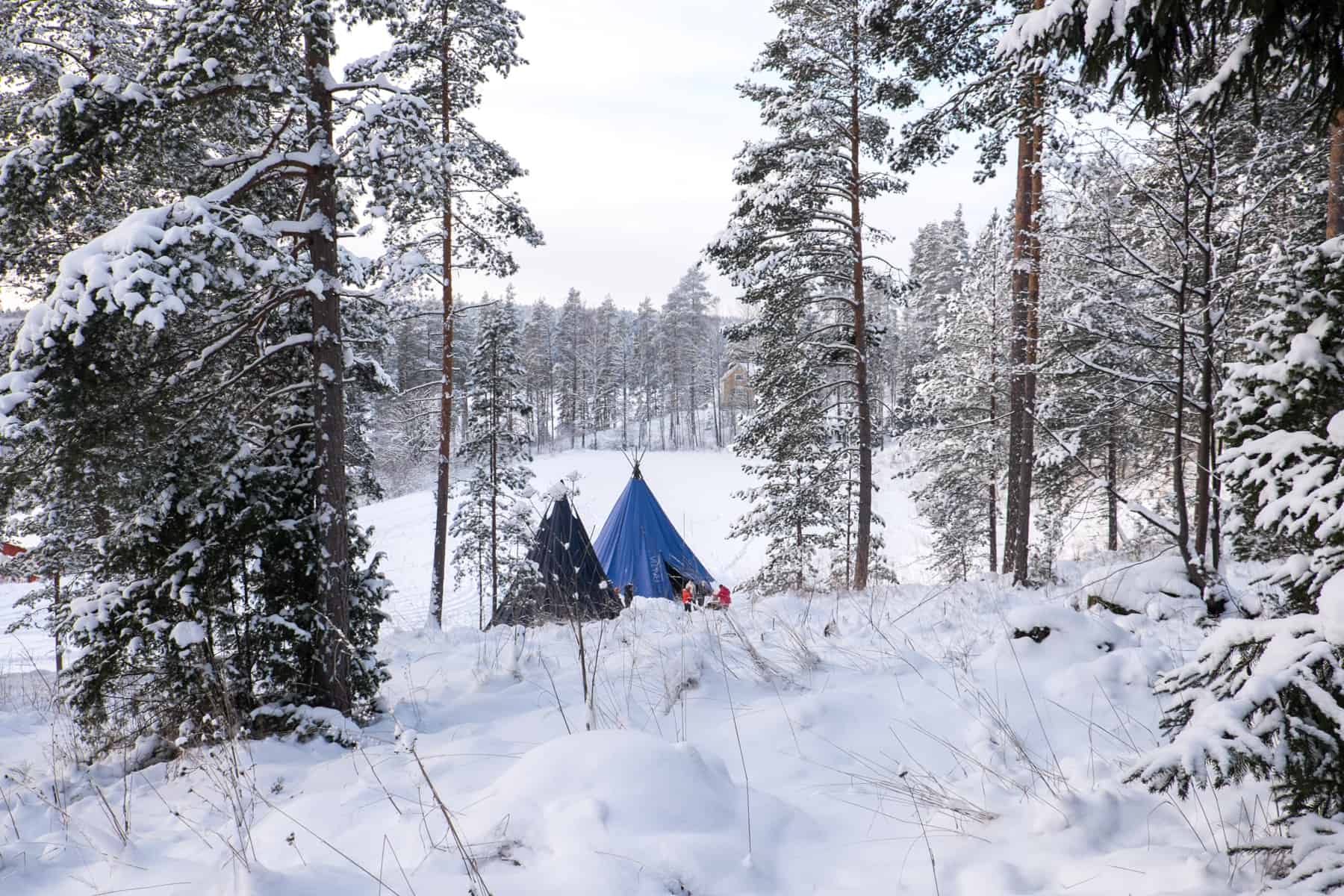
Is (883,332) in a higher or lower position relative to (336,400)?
higher

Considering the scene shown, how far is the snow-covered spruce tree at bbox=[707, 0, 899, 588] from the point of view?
31.8ft

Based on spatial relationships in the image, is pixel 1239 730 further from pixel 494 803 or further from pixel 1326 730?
pixel 494 803

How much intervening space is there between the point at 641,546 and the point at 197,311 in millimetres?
11134

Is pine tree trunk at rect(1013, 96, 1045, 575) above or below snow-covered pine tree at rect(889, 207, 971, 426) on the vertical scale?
below

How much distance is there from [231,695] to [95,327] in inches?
88.7

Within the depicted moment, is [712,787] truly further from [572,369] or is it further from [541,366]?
[572,369]

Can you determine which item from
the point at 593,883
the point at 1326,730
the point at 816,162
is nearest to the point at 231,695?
the point at 593,883

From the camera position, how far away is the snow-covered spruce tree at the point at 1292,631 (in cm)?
147

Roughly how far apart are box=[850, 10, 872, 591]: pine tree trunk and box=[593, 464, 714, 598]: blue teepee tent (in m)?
4.25

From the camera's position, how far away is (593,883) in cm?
175

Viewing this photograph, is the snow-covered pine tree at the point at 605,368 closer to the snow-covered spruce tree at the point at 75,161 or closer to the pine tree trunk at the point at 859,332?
the pine tree trunk at the point at 859,332

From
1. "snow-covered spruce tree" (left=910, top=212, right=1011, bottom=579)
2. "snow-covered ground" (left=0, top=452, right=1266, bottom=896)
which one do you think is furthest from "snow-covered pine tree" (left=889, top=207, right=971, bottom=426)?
"snow-covered ground" (left=0, top=452, right=1266, bottom=896)

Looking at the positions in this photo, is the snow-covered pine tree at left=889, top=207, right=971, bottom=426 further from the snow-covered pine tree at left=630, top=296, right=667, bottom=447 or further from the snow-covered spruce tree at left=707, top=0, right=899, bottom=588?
the snow-covered spruce tree at left=707, top=0, right=899, bottom=588

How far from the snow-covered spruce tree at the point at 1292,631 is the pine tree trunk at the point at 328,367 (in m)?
4.50
